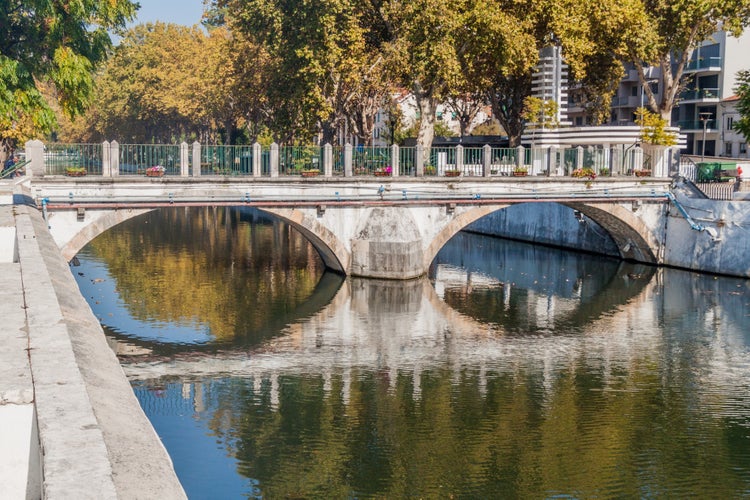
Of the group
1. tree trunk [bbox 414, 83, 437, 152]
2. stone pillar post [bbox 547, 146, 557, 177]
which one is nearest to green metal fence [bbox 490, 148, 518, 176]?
stone pillar post [bbox 547, 146, 557, 177]

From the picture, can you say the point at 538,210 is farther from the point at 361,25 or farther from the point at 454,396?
the point at 454,396

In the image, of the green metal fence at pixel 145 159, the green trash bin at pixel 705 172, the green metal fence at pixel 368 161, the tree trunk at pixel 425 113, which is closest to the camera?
the green metal fence at pixel 145 159

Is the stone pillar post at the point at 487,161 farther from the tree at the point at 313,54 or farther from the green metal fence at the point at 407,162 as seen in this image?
the tree at the point at 313,54

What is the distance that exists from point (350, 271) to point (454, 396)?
2110 cm

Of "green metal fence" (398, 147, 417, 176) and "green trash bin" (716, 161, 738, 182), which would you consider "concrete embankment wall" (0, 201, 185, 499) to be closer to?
"green metal fence" (398, 147, 417, 176)

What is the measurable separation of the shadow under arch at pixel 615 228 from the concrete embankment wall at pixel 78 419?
121ft

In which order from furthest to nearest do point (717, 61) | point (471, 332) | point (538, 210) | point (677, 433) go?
point (717, 61) → point (538, 210) → point (471, 332) → point (677, 433)

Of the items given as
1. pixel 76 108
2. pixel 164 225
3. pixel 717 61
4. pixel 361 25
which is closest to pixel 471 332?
pixel 76 108

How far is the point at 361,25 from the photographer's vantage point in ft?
194

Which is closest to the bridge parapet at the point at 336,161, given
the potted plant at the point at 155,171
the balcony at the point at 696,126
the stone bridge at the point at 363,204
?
the potted plant at the point at 155,171

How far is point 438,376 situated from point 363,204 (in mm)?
18449

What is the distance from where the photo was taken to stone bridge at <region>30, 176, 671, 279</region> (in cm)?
4103

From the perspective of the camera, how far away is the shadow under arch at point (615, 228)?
49.4m

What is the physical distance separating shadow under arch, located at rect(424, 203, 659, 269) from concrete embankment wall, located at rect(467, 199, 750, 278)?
1002 mm
